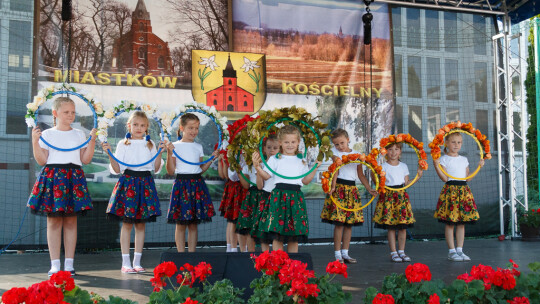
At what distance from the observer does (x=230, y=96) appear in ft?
22.2

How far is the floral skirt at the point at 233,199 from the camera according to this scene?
5.23 meters

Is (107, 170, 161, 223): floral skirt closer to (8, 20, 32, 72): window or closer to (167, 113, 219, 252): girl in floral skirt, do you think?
(167, 113, 219, 252): girl in floral skirt

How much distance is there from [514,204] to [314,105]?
11.3 ft

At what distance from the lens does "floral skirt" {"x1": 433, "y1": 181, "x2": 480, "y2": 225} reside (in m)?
5.53

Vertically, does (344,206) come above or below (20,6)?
below

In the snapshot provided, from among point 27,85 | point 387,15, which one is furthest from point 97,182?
point 387,15

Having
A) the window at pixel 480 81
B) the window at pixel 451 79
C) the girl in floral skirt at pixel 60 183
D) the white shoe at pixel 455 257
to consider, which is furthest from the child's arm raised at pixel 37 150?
the window at pixel 480 81

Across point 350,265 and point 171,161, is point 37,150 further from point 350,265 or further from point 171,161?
point 350,265

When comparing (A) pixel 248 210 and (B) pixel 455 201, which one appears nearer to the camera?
(A) pixel 248 210

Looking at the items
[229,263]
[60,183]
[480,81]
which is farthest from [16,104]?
[480,81]

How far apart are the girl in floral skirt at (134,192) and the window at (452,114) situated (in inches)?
195

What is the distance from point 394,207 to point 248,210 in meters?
1.76

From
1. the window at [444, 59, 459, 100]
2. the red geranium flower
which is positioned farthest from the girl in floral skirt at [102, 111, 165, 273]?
the window at [444, 59, 459, 100]

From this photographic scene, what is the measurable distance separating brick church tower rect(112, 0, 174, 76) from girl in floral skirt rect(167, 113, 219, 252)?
5.88ft
